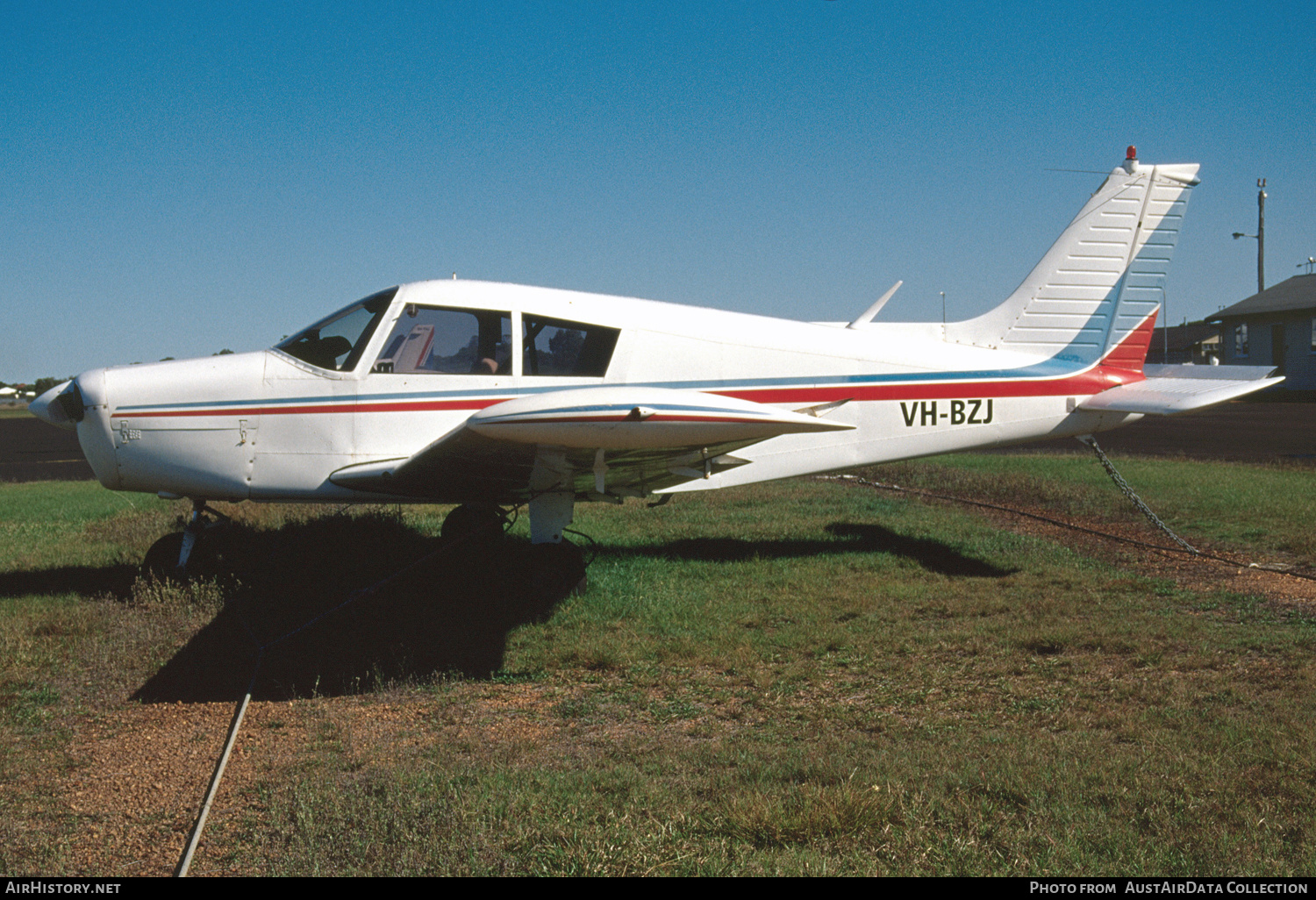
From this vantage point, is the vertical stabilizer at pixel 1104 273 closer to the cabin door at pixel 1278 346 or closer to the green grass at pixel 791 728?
the green grass at pixel 791 728

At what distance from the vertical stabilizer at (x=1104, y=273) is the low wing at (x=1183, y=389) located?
1.57ft

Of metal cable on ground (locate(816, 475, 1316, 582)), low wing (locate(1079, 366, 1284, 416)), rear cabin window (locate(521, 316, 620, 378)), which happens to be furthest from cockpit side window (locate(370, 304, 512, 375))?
metal cable on ground (locate(816, 475, 1316, 582))

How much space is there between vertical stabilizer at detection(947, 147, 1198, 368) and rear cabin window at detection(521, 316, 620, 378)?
3.69m

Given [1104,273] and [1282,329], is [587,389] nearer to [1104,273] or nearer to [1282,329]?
[1104,273]

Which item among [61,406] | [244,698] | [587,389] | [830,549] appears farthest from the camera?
[830,549]

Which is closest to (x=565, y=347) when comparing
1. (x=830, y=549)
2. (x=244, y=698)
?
(x=244, y=698)

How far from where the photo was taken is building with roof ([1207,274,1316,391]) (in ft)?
132

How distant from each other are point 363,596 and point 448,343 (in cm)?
225

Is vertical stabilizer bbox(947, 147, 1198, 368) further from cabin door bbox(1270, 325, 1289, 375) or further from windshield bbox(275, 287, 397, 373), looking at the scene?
cabin door bbox(1270, 325, 1289, 375)

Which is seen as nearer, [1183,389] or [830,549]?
[1183,389]

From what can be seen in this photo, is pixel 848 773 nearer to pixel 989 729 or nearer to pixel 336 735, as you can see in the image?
pixel 989 729

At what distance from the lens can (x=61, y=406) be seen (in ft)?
22.9

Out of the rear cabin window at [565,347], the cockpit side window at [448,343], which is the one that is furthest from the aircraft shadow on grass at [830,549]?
the cockpit side window at [448,343]
